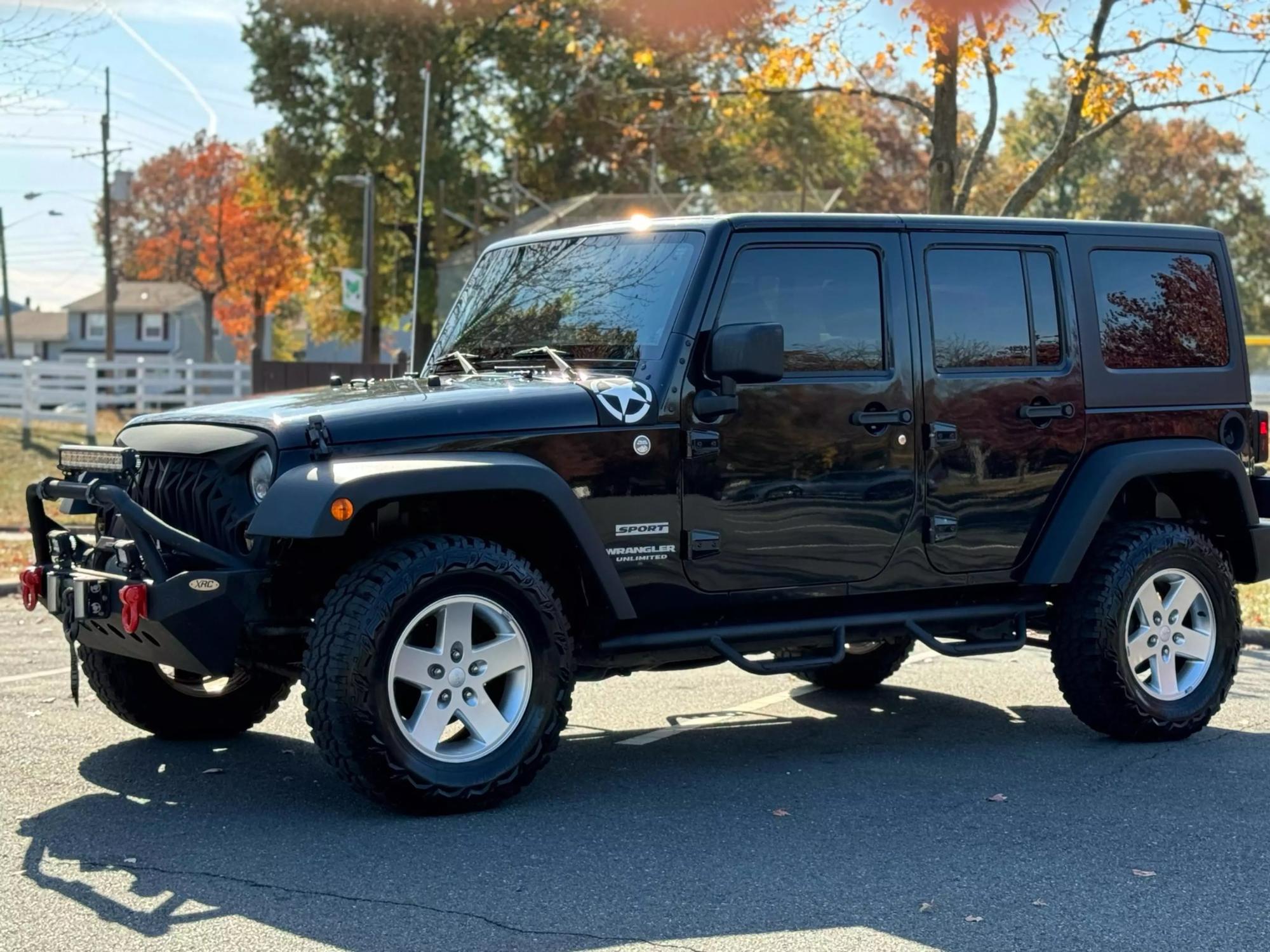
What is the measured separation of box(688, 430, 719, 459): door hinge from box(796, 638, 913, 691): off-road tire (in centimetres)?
225

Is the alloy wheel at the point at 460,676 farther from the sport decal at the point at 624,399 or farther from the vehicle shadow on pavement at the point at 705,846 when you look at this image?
the sport decal at the point at 624,399

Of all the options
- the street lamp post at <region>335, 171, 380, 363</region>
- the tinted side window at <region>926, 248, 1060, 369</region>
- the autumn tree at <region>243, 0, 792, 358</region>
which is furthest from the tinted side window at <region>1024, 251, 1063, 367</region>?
the autumn tree at <region>243, 0, 792, 358</region>

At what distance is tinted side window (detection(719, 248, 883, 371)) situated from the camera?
6160 millimetres

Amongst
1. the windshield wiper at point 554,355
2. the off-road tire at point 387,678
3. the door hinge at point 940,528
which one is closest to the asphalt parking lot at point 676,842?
the off-road tire at point 387,678

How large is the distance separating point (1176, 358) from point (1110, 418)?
1.77 ft

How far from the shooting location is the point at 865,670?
8086mm

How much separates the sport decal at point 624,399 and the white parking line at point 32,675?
3.52m

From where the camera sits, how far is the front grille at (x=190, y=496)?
5.48 m

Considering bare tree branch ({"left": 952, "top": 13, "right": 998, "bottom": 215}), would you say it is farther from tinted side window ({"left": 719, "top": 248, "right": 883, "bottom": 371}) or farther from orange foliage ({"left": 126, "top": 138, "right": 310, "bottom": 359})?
orange foliage ({"left": 126, "top": 138, "right": 310, "bottom": 359})

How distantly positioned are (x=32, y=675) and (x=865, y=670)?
4115mm

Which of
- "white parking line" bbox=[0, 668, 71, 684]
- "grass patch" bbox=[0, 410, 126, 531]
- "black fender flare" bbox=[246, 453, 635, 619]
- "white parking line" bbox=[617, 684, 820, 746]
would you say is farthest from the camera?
"grass patch" bbox=[0, 410, 126, 531]

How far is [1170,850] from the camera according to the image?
5.22 m

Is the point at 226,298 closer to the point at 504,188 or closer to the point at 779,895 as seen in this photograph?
the point at 504,188

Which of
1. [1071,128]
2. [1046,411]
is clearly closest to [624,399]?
[1046,411]
